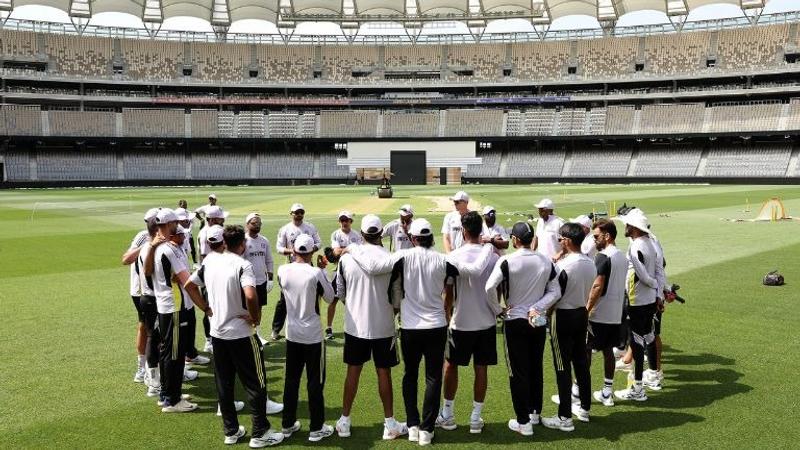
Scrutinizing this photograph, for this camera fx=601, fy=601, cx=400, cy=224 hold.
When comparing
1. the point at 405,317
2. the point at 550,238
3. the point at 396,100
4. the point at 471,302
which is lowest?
the point at 405,317

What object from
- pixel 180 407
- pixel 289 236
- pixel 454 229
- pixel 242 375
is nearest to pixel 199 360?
pixel 180 407

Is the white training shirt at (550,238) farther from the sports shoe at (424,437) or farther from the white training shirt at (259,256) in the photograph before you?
the sports shoe at (424,437)

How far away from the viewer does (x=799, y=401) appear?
22.6 ft

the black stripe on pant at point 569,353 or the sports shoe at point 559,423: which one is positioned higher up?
the black stripe on pant at point 569,353

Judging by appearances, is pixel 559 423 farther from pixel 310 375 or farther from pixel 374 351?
pixel 310 375

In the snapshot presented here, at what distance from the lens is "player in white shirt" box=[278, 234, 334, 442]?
237 inches

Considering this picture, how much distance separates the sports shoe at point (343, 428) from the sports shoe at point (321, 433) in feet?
0.29

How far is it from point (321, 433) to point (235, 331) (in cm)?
137

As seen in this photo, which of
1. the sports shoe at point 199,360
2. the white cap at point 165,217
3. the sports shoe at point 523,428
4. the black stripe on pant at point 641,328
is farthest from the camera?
the sports shoe at point 199,360

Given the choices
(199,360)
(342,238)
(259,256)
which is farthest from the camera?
(342,238)

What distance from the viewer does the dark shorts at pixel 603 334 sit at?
698cm

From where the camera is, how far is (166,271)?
6777mm

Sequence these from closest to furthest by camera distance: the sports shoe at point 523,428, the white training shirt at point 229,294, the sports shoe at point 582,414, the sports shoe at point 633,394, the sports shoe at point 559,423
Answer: the white training shirt at point 229,294 → the sports shoe at point 523,428 → the sports shoe at point 559,423 → the sports shoe at point 582,414 → the sports shoe at point 633,394

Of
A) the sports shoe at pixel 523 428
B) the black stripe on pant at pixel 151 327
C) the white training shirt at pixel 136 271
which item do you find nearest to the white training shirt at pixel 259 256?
the white training shirt at pixel 136 271
